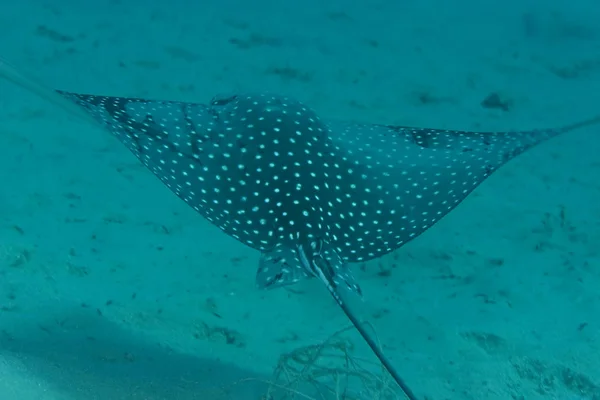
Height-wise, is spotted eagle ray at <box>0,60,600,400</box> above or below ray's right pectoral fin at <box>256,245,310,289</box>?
above

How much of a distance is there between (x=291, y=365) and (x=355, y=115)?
2.83 meters

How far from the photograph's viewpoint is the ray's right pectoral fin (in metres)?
2.90

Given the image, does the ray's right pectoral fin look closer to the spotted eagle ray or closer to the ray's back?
the spotted eagle ray

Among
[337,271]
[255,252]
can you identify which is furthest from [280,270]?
[255,252]

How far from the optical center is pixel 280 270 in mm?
2943

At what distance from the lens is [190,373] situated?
12.4 ft

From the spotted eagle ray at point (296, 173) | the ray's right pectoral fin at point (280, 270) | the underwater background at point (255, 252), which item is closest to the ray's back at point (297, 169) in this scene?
the spotted eagle ray at point (296, 173)

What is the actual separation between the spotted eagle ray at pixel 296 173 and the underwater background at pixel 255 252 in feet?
4.11

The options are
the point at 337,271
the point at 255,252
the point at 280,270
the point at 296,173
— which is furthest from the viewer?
the point at 255,252

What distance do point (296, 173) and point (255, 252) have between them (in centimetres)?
153

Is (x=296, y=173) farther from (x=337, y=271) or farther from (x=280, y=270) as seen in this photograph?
(x=337, y=271)

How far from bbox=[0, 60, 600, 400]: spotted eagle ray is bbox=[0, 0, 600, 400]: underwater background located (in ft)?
4.11

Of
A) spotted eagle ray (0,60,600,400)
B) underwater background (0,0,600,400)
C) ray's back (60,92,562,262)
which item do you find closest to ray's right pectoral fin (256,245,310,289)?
spotted eagle ray (0,60,600,400)

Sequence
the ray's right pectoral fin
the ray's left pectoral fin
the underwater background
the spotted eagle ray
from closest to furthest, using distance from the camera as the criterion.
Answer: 1. the ray's left pectoral fin
2. the ray's right pectoral fin
3. the spotted eagle ray
4. the underwater background
